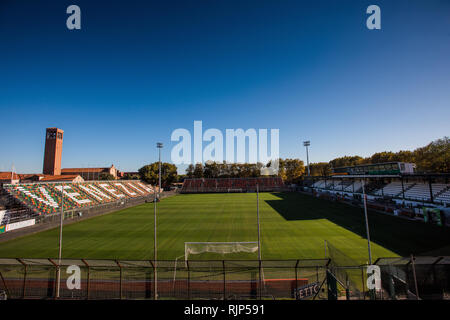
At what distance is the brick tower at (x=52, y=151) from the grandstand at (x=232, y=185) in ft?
180

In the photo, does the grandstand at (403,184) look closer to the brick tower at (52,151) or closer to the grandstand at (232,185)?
the grandstand at (232,185)

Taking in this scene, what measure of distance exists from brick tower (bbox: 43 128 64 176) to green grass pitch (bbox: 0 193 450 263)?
243 feet

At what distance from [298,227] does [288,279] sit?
11653 mm

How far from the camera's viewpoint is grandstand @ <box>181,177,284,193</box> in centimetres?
6388

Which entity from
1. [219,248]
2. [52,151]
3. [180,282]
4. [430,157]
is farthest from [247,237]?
[52,151]

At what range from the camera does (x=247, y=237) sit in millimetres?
17438

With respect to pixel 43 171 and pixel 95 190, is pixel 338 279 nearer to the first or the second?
pixel 95 190

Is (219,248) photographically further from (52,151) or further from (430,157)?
(52,151)

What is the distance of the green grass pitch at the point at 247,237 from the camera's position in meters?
14.0

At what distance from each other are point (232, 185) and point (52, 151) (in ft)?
242

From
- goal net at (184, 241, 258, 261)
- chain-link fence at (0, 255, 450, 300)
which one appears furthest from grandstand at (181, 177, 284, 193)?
chain-link fence at (0, 255, 450, 300)

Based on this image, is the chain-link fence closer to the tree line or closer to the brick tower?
the tree line
